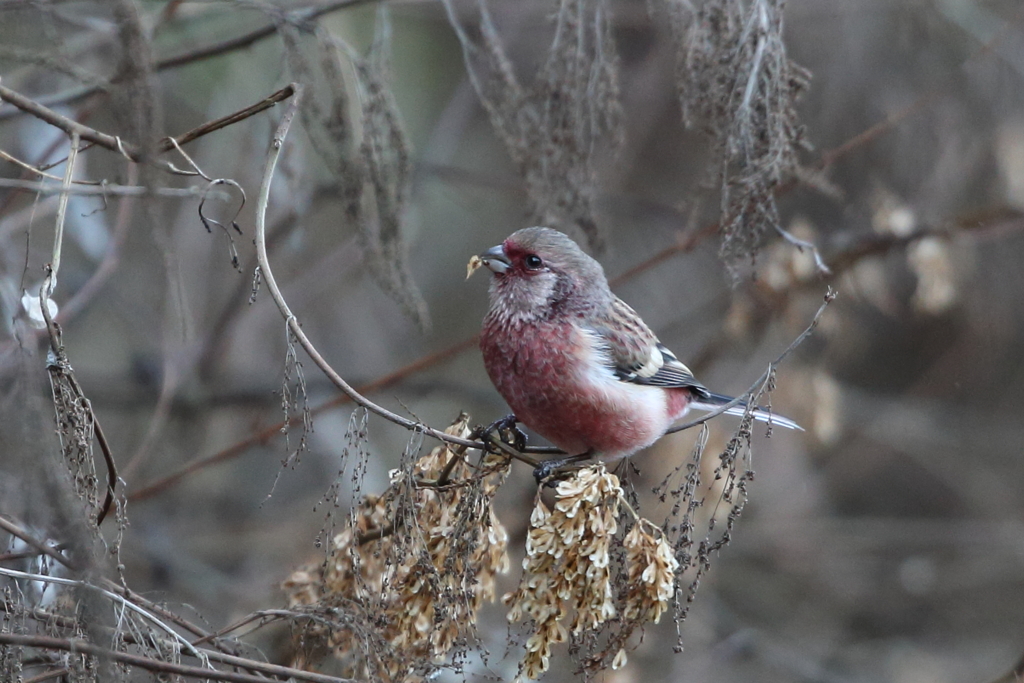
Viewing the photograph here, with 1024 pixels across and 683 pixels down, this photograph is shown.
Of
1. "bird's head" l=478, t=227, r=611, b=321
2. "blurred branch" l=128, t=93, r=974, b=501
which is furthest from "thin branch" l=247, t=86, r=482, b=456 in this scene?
"blurred branch" l=128, t=93, r=974, b=501

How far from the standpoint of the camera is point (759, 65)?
364cm

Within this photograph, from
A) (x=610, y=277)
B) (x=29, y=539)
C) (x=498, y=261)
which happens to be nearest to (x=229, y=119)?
(x=29, y=539)

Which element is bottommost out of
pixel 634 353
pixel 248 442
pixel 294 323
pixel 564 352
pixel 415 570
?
pixel 415 570

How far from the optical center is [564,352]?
434 cm

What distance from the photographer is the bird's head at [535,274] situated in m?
4.47

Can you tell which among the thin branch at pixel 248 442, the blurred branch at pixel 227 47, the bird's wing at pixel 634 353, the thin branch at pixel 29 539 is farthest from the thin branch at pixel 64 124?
the bird's wing at pixel 634 353

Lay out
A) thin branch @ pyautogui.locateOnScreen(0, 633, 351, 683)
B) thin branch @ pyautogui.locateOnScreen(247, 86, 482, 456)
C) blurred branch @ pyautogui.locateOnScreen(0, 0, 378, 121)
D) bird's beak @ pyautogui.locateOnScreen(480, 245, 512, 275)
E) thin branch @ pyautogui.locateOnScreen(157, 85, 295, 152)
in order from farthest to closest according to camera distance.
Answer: bird's beak @ pyautogui.locateOnScreen(480, 245, 512, 275) → blurred branch @ pyautogui.locateOnScreen(0, 0, 378, 121) → thin branch @ pyautogui.locateOnScreen(157, 85, 295, 152) → thin branch @ pyautogui.locateOnScreen(247, 86, 482, 456) → thin branch @ pyautogui.locateOnScreen(0, 633, 351, 683)

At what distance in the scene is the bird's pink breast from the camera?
4.27m

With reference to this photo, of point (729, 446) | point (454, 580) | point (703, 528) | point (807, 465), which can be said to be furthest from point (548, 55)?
point (807, 465)

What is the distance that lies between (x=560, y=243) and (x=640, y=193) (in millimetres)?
4645

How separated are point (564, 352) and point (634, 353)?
0.57 meters

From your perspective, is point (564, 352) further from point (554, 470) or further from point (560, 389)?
point (554, 470)

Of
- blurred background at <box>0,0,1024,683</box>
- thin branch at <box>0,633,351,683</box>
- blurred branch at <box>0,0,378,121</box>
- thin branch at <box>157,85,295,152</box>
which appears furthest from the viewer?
blurred background at <box>0,0,1024,683</box>

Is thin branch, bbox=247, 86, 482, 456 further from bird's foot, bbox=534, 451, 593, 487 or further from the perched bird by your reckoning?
the perched bird
